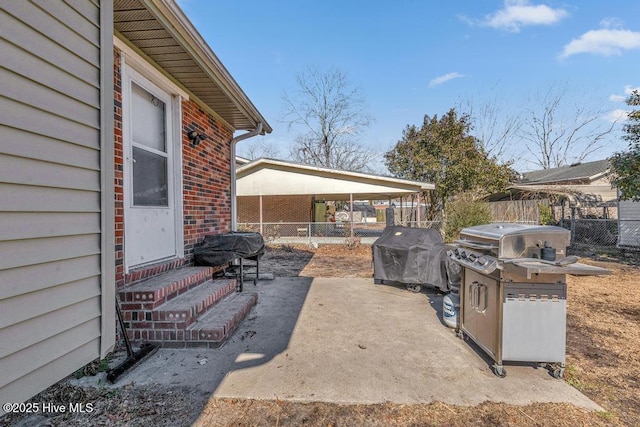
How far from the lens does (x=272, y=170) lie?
13305 mm

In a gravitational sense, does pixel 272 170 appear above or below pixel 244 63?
below

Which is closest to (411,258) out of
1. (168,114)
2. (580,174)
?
(168,114)

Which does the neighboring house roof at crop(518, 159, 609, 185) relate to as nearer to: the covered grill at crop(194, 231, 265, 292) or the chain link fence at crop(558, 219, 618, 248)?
the chain link fence at crop(558, 219, 618, 248)

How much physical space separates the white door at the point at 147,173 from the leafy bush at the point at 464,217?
8.77 m

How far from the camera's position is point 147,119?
12.8ft

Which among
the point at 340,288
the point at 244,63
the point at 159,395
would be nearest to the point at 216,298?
the point at 159,395

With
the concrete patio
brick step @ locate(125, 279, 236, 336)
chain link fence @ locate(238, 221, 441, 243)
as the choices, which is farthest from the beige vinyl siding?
chain link fence @ locate(238, 221, 441, 243)

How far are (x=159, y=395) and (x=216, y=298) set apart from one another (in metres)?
1.61

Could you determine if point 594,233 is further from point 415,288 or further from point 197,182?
point 197,182

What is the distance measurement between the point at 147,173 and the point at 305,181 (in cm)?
949

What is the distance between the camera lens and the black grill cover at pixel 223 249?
450 centimetres

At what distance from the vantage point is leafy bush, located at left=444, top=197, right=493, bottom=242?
9992 mm

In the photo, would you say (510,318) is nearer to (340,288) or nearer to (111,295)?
(111,295)

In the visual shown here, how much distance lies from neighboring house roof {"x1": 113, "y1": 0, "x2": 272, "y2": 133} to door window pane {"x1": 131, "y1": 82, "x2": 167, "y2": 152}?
378 millimetres
